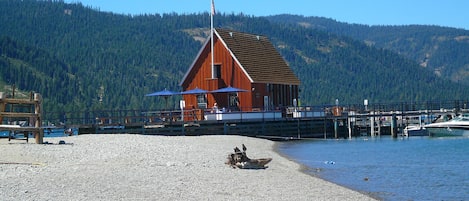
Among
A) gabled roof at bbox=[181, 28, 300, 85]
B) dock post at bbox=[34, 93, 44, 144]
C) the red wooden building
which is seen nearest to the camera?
dock post at bbox=[34, 93, 44, 144]

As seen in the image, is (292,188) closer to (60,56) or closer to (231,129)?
(231,129)

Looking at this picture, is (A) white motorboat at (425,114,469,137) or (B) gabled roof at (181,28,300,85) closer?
(A) white motorboat at (425,114,469,137)

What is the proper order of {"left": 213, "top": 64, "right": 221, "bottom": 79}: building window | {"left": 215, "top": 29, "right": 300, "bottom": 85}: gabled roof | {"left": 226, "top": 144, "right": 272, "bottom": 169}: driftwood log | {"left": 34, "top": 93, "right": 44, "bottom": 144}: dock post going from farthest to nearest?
{"left": 213, "top": 64, "right": 221, "bottom": 79}: building window, {"left": 215, "top": 29, "right": 300, "bottom": 85}: gabled roof, {"left": 34, "top": 93, "right": 44, "bottom": 144}: dock post, {"left": 226, "top": 144, "right": 272, "bottom": 169}: driftwood log

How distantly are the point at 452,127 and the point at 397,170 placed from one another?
28.5 meters

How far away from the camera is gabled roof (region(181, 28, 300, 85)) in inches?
2158

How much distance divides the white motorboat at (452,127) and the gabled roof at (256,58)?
1194 cm

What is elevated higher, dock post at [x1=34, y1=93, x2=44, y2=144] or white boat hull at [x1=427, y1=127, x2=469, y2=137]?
dock post at [x1=34, y1=93, x2=44, y2=144]

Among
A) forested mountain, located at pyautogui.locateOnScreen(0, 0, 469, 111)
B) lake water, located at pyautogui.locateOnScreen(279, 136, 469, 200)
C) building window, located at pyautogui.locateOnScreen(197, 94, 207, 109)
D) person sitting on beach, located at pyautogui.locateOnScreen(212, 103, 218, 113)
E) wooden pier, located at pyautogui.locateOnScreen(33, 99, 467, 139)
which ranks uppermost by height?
forested mountain, located at pyautogui.locateOnScreen(0, 0, 469, 111)

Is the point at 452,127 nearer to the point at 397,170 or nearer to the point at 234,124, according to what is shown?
the point at 234,124

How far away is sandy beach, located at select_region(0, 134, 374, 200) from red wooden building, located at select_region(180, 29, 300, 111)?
26.2m

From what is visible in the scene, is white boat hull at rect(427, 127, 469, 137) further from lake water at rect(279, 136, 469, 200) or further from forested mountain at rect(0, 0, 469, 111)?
forested mountain at rect(0, 0, 469, 111)

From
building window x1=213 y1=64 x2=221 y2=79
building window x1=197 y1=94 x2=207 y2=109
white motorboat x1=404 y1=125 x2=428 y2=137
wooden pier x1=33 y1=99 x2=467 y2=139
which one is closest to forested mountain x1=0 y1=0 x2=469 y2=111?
building window x1=197 y1=94 x2=207 y2=109

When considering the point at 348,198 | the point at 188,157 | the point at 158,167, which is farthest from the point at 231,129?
the point at 348,198

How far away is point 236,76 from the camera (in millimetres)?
54375
